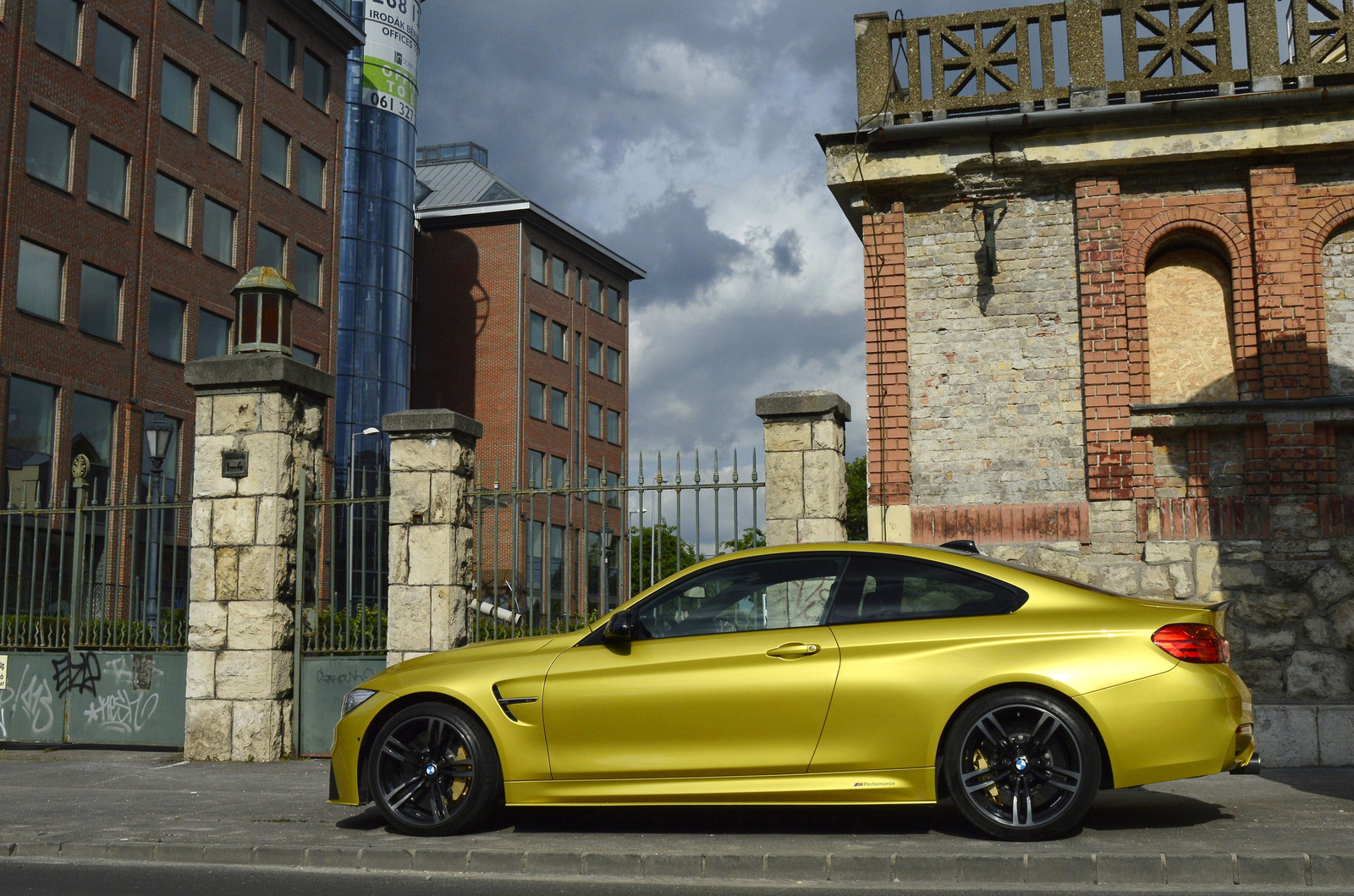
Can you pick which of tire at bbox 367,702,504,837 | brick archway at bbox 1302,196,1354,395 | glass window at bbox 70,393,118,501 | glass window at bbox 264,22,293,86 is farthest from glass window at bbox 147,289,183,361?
brick archway at bbox 1302,196,1354,395

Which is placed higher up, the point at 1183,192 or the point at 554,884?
the point at 1183,192

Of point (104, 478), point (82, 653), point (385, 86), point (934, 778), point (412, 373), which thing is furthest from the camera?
point (412, 373)

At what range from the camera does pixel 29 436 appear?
2750 cm

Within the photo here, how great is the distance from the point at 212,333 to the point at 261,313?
81.1 ft

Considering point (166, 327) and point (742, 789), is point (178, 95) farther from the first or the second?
point (742, 789)

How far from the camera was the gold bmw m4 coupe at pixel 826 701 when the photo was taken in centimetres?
580

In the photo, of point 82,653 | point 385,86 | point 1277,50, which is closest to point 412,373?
point 385,86

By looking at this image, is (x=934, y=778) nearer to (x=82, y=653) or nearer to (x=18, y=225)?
(x=82, y=653)

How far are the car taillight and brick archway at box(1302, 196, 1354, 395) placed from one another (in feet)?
17.5

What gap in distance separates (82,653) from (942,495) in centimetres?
803

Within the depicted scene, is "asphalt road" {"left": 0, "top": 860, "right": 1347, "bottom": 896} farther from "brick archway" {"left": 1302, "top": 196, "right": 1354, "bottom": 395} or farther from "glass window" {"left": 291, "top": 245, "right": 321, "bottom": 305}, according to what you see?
"glass window" {"left": 291, "top": 245, "right": 321, "bottom": 305}

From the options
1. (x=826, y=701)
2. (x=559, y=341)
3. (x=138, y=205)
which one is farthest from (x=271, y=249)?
(x=826, y=701)

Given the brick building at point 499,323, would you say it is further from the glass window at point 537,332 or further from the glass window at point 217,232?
the glass window at point 217,232

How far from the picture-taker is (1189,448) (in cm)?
1040
